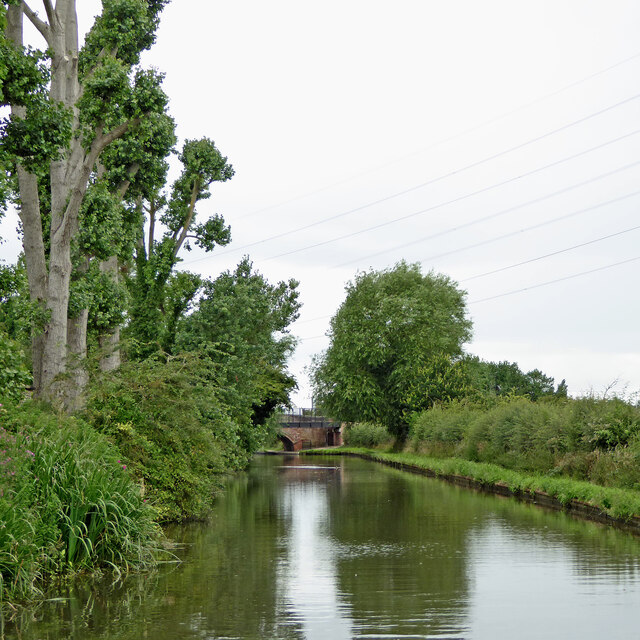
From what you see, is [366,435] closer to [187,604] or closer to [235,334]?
[235,334]

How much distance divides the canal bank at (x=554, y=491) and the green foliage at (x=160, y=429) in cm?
838

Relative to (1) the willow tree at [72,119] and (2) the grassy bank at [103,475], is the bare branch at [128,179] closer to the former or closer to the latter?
(1) the willow tree at [72,119]

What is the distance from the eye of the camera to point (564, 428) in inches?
1099

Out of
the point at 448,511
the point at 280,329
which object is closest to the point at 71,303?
the point at 448,511

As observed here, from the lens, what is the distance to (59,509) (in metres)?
11.6

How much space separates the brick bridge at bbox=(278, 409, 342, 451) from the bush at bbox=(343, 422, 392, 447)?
18.3 meters

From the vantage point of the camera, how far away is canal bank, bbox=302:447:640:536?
1894 cm

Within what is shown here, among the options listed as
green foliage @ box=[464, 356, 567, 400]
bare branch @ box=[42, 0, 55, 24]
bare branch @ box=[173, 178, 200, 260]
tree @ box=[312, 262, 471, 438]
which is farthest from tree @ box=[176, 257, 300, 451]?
green foliage @ box=[464, 356, 567, 400]

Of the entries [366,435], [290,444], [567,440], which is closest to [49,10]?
[567,440]

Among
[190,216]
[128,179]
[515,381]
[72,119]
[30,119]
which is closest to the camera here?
[30,119]

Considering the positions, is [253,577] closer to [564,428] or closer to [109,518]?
[109,518]

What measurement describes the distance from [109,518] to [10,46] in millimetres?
8386

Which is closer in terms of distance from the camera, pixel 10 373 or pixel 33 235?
pixel 10 373

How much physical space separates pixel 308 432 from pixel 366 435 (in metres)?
27.0
